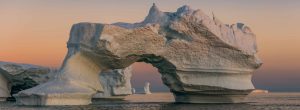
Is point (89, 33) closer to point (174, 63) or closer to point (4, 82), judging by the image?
point (174, 63)

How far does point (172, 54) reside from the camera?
84.5 feet

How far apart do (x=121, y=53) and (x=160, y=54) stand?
2.10m

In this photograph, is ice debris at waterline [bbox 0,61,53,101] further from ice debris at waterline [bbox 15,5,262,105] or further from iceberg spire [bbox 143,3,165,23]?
iceberg spire [bbox 143,3,165,23]

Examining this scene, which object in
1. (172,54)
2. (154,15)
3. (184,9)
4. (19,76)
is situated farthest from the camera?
(19,76)

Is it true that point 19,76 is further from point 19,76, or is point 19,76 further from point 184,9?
point 184,9

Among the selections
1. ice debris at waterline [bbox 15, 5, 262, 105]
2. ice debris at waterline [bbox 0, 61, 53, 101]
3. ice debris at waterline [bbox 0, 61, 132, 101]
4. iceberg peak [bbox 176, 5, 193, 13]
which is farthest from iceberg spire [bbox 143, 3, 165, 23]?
ice debris at waterline [bbox 0, 61, 53, 101]

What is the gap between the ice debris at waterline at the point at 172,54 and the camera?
969 inches

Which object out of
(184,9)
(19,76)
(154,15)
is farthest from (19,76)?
(184,9)

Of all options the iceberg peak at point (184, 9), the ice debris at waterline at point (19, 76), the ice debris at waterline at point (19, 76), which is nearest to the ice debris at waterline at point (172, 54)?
the iceberg peak at point (184, 9)

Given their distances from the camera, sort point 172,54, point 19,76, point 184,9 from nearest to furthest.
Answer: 1. point 172,54
2. point 184,9
3. point 19,76

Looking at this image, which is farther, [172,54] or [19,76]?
[19,76]

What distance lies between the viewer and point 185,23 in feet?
82.5

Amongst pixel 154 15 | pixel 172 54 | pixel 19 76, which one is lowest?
pixel 19 76

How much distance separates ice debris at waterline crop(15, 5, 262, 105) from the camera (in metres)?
24.6
